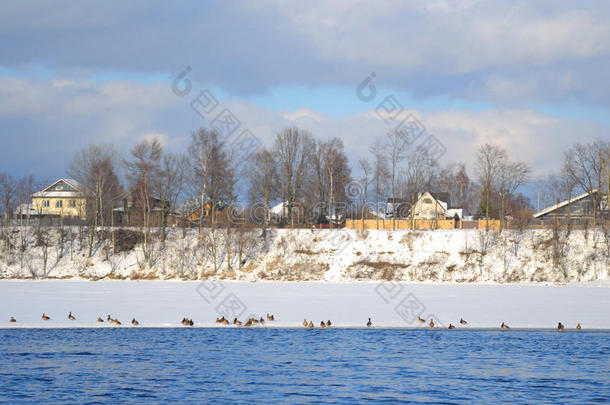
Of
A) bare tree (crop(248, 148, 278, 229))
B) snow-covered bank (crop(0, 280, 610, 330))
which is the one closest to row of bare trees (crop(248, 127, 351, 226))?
bare tree (crop(248, 148, 278, 229))

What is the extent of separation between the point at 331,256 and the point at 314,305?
28.2 meters

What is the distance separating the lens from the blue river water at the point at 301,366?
630 inches

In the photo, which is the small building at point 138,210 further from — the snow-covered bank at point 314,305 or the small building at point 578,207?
the small building at point 578,207

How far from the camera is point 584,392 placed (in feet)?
53.3

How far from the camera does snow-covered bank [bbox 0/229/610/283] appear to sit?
2329 inches

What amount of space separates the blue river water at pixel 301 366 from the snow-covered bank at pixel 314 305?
2136 millimetres

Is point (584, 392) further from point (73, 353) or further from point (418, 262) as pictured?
point (418, 262)

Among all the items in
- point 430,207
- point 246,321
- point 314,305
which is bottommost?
point 246,321

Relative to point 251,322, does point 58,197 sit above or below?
above

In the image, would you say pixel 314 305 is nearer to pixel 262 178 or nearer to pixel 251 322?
pixel 251 322

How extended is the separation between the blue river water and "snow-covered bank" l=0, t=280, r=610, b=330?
2136mm

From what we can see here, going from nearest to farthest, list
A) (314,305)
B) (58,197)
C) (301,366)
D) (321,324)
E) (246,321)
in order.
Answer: (301,366)
(321,324)
(246,321)
(314,305)
(58,197)

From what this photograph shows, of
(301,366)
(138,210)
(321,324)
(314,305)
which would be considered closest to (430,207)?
(138,210)

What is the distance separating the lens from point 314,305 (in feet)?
114
